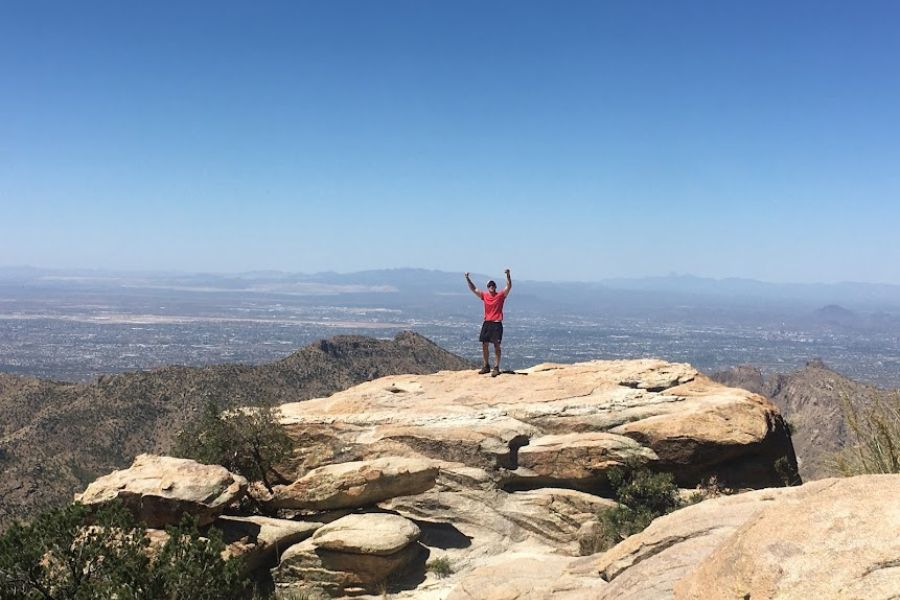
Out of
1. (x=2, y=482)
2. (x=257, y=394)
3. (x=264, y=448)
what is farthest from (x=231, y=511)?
(x=257, y=394)

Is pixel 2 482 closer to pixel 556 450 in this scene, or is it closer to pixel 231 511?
pixel 231 511

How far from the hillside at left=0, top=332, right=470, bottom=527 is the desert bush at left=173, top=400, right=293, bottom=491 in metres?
24.1

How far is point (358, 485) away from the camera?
16.2 metres

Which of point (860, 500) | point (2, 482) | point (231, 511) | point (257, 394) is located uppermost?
point (860, 500)

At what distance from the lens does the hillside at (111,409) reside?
49562 millimetres

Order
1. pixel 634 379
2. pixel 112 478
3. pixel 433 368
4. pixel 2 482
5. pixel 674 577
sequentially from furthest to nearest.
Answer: pixel 433 368 < pixel 2 482 < pixel 634 379 < pixel 112 478 < pixel 674 577

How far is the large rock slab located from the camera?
1730cm

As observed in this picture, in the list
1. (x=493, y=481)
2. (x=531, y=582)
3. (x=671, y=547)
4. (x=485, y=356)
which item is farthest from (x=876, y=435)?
(x=485, y=356)

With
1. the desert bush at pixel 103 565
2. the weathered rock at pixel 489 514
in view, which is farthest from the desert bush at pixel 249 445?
the desert bush at pixel 103 565

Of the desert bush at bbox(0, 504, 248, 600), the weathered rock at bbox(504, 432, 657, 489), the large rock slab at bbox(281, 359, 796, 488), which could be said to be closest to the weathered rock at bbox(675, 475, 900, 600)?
the desert bush at bbox(0, 504, 248, 600)

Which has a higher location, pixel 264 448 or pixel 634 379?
pixel 634 379

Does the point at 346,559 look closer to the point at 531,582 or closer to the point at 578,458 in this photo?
the point at 531,582

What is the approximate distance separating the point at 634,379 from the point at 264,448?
1211 centimetres

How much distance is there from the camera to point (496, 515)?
672 inches
